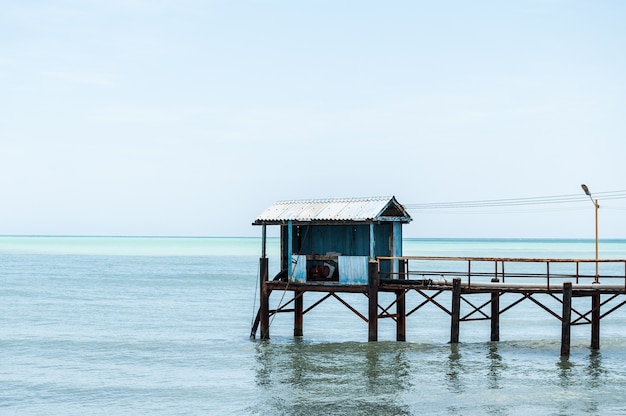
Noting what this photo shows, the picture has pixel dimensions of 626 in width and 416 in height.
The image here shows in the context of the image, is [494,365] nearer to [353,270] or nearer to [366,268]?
[366,268]

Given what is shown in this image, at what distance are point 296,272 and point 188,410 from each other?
9888 millimetres

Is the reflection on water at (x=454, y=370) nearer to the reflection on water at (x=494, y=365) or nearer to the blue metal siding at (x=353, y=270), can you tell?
the reflection on water at (x=494, y=365)

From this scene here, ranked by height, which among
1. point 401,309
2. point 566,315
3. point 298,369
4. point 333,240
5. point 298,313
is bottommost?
point 298,369

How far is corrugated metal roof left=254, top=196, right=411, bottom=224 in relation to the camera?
30469 millimetres

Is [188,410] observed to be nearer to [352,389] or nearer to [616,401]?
[352,389]

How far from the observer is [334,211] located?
31297mm

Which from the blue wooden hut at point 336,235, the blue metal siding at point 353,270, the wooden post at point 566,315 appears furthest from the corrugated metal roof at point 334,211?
the wooden post at point 566,315

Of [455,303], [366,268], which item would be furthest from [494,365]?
[366,268]

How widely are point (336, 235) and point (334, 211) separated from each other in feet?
5.03

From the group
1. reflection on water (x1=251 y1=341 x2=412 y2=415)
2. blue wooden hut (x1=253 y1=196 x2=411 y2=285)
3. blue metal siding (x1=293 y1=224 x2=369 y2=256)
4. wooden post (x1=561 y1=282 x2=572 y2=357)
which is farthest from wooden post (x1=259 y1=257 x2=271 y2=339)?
wooden post (x1=561 y1=282 x2=572 y2=357)

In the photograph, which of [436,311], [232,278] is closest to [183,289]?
[232,278]

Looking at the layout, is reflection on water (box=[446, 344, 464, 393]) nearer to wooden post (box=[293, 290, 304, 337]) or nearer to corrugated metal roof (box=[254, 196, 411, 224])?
corrugated metal roof (box=[254, 196, 411, 224])

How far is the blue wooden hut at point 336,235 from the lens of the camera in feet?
100

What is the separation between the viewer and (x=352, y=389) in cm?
2472
